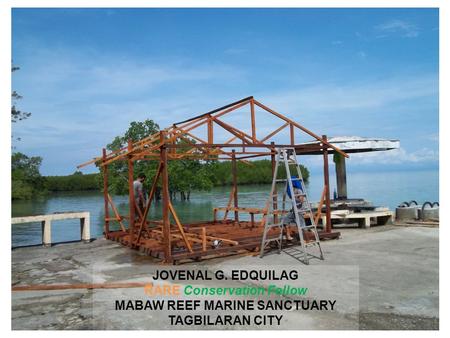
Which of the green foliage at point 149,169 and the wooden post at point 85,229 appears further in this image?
the green foliage at point 149,169

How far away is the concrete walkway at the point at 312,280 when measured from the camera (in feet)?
18.0

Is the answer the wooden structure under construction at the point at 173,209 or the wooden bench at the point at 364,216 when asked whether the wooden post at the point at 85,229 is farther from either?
the wooden bench at the point at 364,216

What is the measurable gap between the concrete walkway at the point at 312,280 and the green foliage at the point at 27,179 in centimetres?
5041

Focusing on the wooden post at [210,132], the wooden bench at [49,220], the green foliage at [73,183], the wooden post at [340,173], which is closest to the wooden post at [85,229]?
the wooden bench at [49,220]

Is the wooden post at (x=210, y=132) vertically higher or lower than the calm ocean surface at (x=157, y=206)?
higher

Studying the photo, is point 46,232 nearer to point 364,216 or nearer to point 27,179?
point 364,216

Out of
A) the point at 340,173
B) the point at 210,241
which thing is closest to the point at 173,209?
the point at 210,241

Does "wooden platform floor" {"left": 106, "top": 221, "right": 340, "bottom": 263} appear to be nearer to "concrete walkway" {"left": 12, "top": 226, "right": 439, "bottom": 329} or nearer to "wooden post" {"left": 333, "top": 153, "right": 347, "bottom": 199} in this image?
"concrete walkway" {"left": 12, "top": 226, "right": 439, "bottom": 329}

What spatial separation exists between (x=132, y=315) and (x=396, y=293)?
13.5 feet

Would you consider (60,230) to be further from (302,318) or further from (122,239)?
(302,318)

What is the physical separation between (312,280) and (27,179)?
65002mm

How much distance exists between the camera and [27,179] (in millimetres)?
63562

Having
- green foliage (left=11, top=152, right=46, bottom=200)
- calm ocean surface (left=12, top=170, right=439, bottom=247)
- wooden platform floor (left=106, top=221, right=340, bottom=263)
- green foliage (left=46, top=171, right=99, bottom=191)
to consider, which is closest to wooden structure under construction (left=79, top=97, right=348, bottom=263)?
wooden platform floor (left=106, top=221, right=340, bottom=263)

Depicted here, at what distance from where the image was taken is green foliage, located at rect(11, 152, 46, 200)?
57.0 meters
